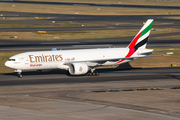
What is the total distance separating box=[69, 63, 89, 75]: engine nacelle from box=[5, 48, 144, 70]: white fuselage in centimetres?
103

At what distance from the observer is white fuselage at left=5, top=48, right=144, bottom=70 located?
48.2 metres

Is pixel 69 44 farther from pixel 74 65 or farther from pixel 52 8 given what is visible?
pixel 52 8

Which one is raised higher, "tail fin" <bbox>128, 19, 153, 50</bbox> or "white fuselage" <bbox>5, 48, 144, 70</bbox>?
"tail fin" <bbox>128, 19, 153, 50</bbox>

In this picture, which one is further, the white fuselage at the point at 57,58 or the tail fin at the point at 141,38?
the tail fin at the point at 141,38

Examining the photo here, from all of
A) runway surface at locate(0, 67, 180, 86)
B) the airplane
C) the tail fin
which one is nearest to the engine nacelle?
the airplane

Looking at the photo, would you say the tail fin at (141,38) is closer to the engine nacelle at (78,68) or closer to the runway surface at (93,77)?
the runway surface at (93,77)

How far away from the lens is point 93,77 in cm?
5075

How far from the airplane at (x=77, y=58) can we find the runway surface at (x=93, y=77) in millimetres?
1510

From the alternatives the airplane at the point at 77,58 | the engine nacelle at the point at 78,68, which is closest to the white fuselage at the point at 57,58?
the airplane at the point at 77,58

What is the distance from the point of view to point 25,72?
55.4 metres

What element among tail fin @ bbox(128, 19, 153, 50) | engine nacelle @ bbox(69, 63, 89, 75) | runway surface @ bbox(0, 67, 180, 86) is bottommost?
runway surface @ bbox(0, 67, 180, 86)

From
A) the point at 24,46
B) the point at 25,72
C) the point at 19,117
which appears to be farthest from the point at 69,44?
the point at 19,117

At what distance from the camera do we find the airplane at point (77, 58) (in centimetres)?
4838

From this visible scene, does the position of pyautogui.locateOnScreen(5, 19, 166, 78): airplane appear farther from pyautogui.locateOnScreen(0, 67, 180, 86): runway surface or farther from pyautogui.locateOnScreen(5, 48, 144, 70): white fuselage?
pyautogui.locateOnScreen(0, 67, 180, 86): runway surface
